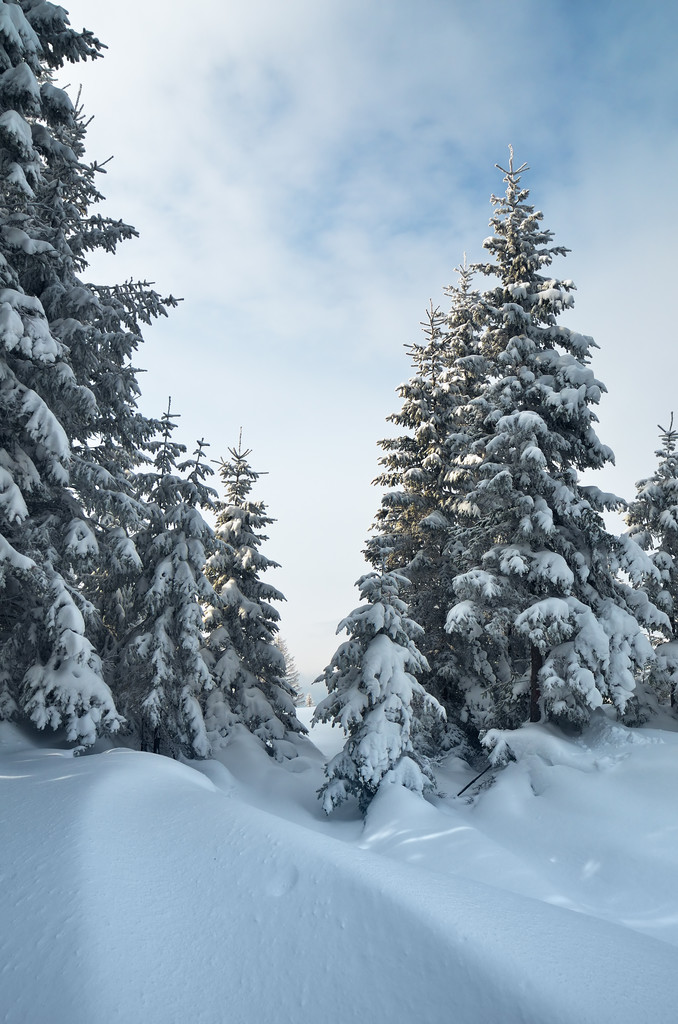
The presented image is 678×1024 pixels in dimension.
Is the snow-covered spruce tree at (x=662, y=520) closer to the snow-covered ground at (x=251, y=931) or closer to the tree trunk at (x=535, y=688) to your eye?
the tree trunk at (x=535, y=688)

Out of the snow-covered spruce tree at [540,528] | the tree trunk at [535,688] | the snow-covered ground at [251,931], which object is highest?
the snow-covered spruce tree at [540,528]

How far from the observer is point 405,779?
11023 mm

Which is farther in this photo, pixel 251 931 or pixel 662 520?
pixel 662 520

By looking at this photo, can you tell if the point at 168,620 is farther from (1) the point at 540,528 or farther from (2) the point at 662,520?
(2) the point at 662,520

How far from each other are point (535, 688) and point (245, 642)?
8.97 meters

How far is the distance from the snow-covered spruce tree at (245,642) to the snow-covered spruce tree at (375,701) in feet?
18.5

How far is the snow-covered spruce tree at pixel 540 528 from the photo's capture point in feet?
41.2

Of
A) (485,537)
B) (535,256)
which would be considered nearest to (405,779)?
(485,537)

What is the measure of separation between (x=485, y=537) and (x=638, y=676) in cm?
673

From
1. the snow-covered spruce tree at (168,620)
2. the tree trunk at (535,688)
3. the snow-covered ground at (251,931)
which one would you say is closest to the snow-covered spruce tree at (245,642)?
the snow-covered spruce tree at (168,620)

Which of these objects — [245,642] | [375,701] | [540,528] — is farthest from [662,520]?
[245,642]

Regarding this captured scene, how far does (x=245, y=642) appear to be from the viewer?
18.0 meters

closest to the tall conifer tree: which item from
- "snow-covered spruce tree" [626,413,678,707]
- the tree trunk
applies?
the tree trunk

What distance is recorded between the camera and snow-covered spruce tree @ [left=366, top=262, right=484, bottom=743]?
687 inches
